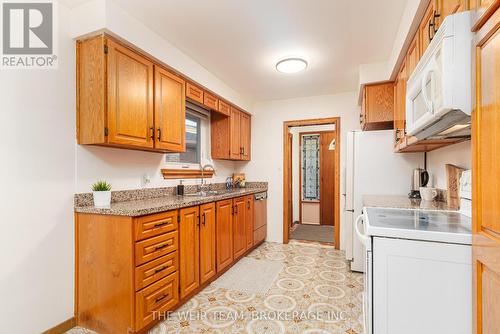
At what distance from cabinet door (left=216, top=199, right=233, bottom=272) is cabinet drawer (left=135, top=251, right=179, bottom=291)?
0.75 metres

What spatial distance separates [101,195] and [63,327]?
98 cm

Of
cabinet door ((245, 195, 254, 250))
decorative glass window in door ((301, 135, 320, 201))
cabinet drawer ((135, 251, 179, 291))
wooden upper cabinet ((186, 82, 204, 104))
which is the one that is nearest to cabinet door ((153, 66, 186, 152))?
wooden upper cabinet ((186, 82, 204, 104))

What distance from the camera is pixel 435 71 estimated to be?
1.15 m

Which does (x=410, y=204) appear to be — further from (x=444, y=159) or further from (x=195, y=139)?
(x=195, y=139)

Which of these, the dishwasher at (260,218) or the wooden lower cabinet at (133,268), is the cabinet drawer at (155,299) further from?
the dishwasher at (260,218)

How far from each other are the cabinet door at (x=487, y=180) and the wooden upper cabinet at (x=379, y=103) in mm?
2005

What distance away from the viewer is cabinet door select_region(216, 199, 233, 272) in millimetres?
2773

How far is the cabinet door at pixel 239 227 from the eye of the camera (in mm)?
3165

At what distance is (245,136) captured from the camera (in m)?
4.23

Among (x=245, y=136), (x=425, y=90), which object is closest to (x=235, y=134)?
(x=245, y=136)

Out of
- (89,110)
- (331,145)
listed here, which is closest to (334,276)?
(89,110)

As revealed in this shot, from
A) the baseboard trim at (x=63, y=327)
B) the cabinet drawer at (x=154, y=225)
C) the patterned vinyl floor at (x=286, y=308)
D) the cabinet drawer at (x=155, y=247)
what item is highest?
the cabinet drawer at (x=154, y=225)

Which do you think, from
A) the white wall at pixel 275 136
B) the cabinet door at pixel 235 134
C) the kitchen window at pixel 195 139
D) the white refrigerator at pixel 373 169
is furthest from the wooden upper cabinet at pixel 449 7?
the cabinet door at pixel 235 134

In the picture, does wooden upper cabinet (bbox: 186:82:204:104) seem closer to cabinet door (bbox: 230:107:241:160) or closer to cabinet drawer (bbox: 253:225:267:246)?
cabinet door (bbox: 230:107:241:160)
